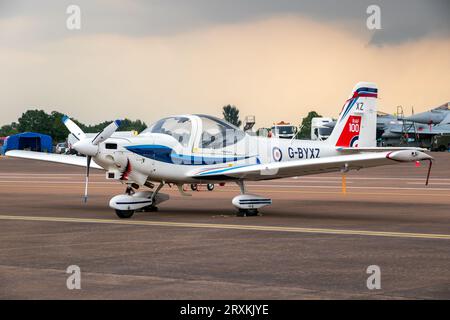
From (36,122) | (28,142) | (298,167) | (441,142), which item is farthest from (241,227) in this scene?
(36,122)

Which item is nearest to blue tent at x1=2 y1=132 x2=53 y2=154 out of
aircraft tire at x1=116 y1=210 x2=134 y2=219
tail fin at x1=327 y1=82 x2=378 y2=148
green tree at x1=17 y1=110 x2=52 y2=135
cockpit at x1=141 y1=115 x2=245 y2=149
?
green tree at x1=17 y1=110 x2=52 y2=135

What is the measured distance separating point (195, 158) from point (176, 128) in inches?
31.9

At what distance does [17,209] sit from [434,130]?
81.2 meters

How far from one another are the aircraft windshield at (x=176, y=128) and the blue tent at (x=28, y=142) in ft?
205

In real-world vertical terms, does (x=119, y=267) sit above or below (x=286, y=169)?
below

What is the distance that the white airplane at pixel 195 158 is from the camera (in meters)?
16.1

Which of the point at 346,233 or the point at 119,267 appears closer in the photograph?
the point at 119,267

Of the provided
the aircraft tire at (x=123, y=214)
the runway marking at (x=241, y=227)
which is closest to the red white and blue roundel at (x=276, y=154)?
the runway marking at (x=241, y=227)

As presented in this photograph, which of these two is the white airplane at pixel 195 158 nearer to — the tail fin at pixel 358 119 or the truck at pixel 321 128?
the tail fin at pixel 358 119

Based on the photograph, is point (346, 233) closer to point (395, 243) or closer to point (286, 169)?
point (395, 243)

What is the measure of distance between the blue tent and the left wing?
6339 cm

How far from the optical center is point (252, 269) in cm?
971

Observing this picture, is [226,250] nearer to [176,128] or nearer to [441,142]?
[176,128]
